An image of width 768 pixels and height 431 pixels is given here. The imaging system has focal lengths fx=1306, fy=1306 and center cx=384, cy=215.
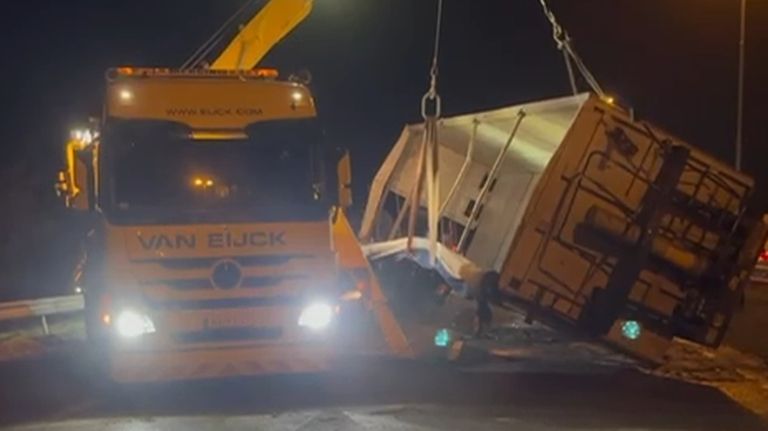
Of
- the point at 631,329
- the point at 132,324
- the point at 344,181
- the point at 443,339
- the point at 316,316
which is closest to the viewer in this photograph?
the point at 132,324

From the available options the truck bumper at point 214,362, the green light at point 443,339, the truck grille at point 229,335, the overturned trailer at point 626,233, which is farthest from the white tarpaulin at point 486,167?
the truck grille at point 229,335

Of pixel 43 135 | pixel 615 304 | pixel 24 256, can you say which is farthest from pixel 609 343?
pixel 43 135

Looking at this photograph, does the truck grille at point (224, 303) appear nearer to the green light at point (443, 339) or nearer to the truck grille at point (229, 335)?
the truck grille at point (229, 335)

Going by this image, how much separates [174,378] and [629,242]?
4.96m

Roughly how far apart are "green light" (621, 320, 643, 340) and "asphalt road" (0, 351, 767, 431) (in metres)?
0.45

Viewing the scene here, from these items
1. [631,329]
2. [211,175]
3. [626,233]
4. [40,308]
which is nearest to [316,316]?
[211,175]

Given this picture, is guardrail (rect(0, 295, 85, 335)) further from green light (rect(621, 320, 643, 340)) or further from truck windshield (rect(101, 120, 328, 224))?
green light (rect(621, 320, 643, 340))

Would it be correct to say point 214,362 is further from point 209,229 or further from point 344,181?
point 344,181

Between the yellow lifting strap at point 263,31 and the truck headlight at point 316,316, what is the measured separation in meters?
6.40

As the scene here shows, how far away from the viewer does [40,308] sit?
17.7 meters

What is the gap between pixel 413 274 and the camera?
18.3m

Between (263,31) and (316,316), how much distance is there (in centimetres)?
682

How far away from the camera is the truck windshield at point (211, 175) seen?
37.0 feet

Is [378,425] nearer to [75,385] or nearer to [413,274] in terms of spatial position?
[75,385]
